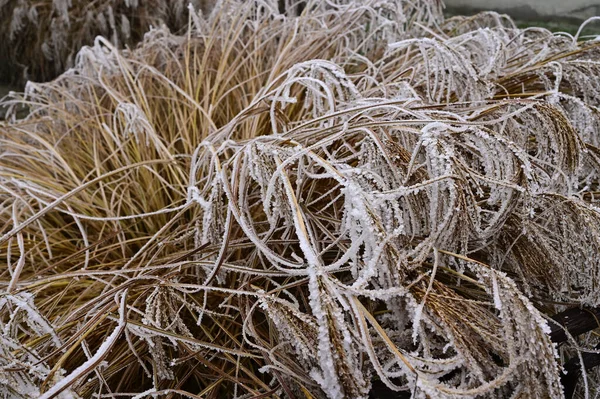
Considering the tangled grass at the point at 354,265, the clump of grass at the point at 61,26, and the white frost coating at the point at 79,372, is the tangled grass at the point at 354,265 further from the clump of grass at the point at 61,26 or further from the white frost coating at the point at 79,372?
the clump of grass at the point at 61,26

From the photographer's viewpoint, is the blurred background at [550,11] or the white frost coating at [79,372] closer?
the white frost coating at [79,372]

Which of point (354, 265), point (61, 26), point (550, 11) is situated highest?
point (61, 26)

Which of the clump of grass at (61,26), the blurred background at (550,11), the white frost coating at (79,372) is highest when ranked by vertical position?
the clump of grass at (61,26)

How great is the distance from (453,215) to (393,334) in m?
0.17

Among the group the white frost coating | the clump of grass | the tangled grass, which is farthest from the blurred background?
the white frost coating

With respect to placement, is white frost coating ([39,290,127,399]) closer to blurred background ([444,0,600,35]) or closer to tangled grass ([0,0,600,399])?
Answer: tangled grass ([0,0,600,399])

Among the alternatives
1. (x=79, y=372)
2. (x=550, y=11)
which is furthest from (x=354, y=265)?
→ (x=550, y=11)

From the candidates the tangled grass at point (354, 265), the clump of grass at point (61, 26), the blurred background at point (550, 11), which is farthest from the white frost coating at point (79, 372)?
the clump of grass at point (61, 26)

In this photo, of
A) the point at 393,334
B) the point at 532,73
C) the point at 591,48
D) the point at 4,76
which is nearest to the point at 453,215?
the point at 393,334

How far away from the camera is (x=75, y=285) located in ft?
2.91

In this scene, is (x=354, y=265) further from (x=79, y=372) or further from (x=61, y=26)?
(x=61, y=26)

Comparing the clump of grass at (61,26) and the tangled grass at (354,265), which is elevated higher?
the clump of grass at (61,26)

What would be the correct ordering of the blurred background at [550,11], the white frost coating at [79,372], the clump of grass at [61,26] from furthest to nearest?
the clump of grass at [61,26]
the blurred background at [550,11]
the white frost coating at [79,372]

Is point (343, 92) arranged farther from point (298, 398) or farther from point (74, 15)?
point (74, 15)
